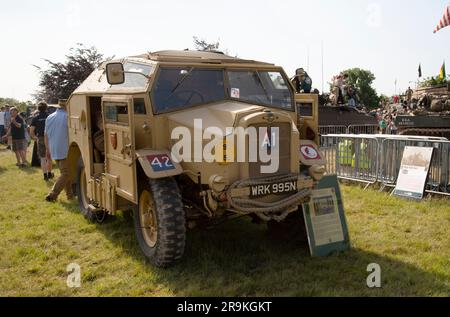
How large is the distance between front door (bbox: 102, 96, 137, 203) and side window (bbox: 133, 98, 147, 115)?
0.11m

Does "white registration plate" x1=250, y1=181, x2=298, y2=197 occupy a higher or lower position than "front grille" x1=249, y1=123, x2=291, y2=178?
lower

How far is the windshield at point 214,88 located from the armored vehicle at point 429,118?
330 inches

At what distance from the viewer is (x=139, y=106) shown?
5.30 m

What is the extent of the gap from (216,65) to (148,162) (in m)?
1.57

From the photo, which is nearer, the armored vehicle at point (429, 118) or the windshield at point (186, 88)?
the windshield at point (186, 88)

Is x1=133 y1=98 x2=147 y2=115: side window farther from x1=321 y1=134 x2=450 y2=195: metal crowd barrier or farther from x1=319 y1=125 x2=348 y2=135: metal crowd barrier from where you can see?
x1=319 y1=125 x2=348 y2=135: metal crowd barrier

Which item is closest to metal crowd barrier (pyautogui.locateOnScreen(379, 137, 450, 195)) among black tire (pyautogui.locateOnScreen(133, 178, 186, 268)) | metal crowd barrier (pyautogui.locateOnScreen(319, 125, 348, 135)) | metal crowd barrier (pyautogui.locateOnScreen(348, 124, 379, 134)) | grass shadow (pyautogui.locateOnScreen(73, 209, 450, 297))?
grass shadow (pyautogui.locateOnScreen(73, 209, 450, 297))

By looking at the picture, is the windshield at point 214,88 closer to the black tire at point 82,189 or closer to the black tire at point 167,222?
the black tire at point 167,222

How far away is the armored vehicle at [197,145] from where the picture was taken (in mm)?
4762

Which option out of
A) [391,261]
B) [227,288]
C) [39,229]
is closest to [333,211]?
[391,261]

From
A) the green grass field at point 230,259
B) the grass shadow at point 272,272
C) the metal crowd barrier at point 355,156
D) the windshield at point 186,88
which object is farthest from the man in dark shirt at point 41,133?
the metal crowd barrier at point 355,156

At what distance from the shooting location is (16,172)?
1233 cm

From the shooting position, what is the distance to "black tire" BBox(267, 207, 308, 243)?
18.9 feet
